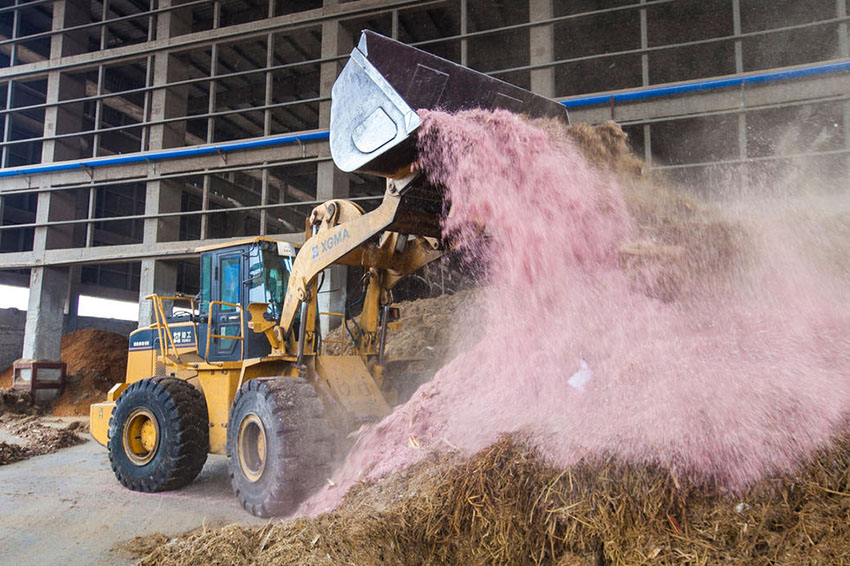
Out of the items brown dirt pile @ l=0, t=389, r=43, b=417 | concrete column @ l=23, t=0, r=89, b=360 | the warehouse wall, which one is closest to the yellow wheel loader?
brown dirt pile @ l=0, t=389, r=43, b=417

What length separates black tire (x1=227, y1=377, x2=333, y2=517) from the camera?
190 inches

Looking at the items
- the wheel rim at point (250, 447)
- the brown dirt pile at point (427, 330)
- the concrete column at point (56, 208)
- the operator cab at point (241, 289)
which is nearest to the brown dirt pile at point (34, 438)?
the concrete column at point (56, 208)

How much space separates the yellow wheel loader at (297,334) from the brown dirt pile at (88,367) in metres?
8.17

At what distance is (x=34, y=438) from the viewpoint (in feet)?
31.8

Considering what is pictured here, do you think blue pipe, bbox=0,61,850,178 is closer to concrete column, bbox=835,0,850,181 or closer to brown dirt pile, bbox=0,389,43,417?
concrete column, bbox=835,0,850,181

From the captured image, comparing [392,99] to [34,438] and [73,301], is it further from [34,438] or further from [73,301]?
[73,301]

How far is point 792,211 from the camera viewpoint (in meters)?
4.80

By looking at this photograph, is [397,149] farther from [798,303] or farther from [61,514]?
[61,514]

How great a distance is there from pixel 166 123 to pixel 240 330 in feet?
31.4

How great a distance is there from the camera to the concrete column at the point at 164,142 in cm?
1317

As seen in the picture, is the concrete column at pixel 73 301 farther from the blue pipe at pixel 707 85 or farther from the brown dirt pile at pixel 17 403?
the blue pipe at pixel 707 85

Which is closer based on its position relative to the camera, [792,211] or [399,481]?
[399,481]

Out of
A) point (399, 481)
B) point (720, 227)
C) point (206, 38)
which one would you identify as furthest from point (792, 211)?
point (206, 38)

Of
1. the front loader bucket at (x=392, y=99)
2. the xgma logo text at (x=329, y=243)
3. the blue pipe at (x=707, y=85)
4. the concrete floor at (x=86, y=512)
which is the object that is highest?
the blue pipe at (x=707, y=85)
